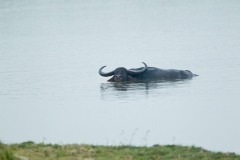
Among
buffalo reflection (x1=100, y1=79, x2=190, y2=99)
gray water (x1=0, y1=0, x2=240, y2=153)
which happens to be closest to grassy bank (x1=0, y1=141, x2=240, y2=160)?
gray water (x1=0, y1=0, x2=240, y2=153)

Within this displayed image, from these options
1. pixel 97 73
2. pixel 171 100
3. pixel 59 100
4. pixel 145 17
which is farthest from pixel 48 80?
pixel 145 17

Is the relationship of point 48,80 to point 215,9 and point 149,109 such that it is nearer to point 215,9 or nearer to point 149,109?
point 149,109

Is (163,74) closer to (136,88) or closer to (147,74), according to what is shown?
(147,74)

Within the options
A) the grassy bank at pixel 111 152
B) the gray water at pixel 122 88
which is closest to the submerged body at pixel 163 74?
the gray water at pixel 122 88

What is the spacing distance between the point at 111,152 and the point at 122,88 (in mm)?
10852

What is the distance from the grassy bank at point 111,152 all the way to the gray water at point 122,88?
5.04ft

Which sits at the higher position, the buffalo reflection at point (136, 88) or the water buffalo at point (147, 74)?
the water buffalo at point (147, 74)

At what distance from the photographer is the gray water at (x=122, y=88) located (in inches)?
639

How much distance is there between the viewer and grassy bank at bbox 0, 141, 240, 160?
12406 millimetres

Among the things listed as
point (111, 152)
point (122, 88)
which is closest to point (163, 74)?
point (122, 88)

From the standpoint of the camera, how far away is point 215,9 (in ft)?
202

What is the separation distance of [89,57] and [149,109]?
1371 centimetres

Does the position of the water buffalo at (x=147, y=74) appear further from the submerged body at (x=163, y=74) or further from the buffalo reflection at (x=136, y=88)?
the buffalo reflection at (x=136, y=88)

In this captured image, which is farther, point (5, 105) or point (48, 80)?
point (48, 80)
